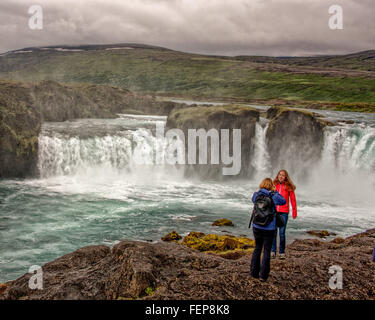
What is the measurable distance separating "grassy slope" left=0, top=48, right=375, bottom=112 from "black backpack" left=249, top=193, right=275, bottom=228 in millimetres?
93504

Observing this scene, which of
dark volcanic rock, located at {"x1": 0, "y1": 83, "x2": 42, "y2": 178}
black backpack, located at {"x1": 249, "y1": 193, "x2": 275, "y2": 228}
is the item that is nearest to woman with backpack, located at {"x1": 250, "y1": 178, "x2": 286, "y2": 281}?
black backpack, located at {"x1": 249, "y1": 193, "x2": 275, "y2": 228}

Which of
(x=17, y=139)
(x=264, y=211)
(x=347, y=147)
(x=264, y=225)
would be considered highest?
(x=17, y=139)

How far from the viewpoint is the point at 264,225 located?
362 inches

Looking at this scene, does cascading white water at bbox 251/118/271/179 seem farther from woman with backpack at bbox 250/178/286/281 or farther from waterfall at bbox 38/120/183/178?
woman with backpack at bbox 250/178/286/281

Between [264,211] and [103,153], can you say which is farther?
[103,153]

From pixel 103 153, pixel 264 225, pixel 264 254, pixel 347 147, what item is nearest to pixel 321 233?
pixel 264 254

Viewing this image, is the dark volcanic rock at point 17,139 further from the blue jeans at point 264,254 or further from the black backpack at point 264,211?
the black backpack at point 264,211

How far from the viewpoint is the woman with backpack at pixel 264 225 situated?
9164 mm

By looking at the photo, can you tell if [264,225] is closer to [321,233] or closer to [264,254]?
[264,254]

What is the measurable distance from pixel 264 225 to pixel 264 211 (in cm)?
35

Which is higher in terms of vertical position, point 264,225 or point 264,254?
point 264,225

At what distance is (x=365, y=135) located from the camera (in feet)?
135
